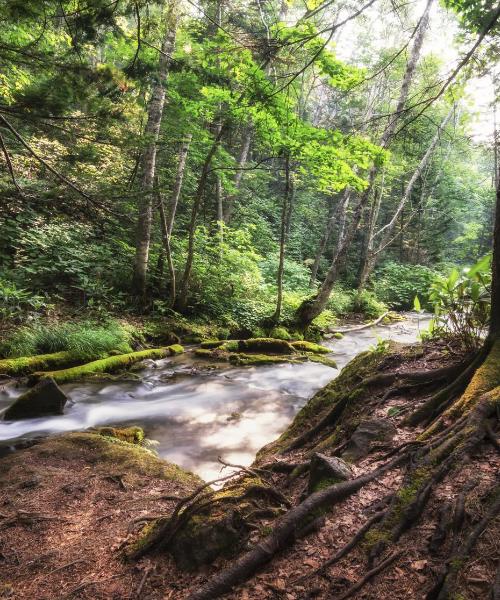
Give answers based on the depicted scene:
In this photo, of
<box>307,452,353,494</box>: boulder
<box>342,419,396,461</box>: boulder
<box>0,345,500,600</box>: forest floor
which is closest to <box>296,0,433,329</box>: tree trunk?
Answer: <box>0,345,500,600</box>: forest floor

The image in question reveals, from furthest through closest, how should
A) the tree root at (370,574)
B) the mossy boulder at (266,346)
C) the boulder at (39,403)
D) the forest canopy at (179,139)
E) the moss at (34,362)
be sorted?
the mossy boulder at (266,346)
the moss at (34,362)
the boulder at (39,403)
the forest canopy at (179,139)
the tree root at (370,574)

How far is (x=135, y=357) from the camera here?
995 centimetres

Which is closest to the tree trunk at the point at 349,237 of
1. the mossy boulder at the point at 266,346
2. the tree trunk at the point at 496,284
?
the mossy boulder at the point at 266,346

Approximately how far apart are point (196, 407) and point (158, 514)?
15.0ft

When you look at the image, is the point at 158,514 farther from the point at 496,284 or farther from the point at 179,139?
the point at 179,139

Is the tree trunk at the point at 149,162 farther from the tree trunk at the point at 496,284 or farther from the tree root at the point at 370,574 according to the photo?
the tree root at the point at 370,574

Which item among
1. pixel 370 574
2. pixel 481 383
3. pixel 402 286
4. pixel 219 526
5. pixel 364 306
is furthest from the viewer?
pixel 402 286

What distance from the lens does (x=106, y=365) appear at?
9.21 metres

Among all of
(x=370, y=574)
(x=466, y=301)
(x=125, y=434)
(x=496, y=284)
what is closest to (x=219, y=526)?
(x=370, y=574)

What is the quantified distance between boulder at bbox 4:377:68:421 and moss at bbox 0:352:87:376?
1.32m

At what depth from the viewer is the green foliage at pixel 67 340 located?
8570 millimetres

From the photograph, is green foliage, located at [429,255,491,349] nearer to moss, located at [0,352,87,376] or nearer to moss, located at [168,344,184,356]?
moss, located at [168,344,184,356]

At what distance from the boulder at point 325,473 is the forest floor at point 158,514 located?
163mm

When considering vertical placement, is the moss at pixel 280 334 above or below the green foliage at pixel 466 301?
below
